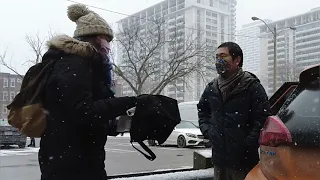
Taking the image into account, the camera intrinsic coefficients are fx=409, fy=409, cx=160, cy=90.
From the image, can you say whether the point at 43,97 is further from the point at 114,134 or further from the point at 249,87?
the point at 249,87

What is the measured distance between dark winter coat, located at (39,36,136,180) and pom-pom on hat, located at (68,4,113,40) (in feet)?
0.36

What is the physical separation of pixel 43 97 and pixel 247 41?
55.1 m

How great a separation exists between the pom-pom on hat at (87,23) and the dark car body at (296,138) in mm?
1194

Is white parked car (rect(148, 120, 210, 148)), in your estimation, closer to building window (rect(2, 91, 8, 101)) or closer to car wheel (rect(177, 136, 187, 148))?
car wheel (rect(177, 136, 187, 148))

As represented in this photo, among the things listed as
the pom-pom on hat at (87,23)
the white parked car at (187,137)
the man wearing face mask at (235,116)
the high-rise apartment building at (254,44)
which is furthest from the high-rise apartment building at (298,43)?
the pom-pom on hat at (87,23)

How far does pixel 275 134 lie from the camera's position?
254 cm

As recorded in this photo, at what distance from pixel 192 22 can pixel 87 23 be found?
41.2m

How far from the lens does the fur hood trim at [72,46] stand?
7.03ft

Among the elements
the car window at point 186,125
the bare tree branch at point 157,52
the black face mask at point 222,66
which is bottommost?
the car window at point 186,125

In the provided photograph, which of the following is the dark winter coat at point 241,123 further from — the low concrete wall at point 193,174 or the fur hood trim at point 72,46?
the fur hood trim at point 72,46

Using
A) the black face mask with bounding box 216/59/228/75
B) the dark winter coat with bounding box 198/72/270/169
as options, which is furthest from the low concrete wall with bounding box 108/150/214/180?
the black face mask with bounding box 216/59/228/75

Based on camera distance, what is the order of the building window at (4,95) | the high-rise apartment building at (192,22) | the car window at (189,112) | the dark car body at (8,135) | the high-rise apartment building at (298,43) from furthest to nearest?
the building window at (4,95) → the high-rise apartment building at (298,43) → the high-rise apartment building at (192,22) → the car window at (189,112) → the dark car body at (8,135)

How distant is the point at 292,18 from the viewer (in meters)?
49.4

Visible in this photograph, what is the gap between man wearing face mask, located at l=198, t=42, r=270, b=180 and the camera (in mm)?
3252
